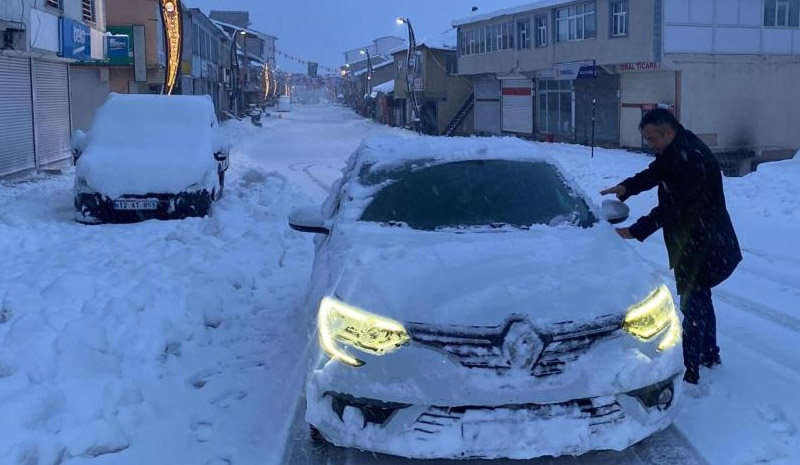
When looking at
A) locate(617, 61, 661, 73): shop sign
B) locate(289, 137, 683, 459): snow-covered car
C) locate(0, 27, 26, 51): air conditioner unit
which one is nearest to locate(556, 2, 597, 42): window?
locate(617, 61, 661, 73): shop sign

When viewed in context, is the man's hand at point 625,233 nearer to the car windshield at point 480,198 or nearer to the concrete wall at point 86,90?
the car windshield at point 480,198

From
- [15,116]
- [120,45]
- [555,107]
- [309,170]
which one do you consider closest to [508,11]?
[555,107]

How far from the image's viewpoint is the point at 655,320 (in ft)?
13.1

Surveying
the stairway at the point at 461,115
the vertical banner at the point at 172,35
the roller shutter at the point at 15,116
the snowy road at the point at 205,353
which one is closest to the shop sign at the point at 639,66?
the vertical banner at the point at 172,35

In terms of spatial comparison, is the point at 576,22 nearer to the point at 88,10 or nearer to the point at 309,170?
the point at 309,170

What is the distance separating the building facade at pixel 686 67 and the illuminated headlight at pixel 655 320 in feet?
76.0

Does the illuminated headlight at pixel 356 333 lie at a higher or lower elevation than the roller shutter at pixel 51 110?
lower

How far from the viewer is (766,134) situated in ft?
102

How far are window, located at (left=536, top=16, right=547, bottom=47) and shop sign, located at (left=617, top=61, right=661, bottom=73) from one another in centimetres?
653

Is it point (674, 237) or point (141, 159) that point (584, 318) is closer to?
point (674, 237)

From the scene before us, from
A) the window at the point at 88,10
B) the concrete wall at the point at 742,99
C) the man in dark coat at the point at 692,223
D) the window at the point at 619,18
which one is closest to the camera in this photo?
the man in dark coat at the point at 692,223

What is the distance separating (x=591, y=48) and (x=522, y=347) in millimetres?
31676

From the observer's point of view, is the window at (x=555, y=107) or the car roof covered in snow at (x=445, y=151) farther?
the window at (x=555, y=107)

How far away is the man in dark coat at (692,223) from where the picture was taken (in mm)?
4895
